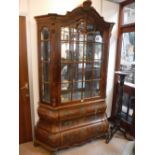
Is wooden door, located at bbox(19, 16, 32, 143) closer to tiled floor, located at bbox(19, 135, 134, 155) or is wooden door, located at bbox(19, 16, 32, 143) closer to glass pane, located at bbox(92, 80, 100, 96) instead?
tiled floor, located at bbox(19, 135, 134, 155)

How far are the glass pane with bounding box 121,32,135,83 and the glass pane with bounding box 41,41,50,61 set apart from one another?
1.63 metres

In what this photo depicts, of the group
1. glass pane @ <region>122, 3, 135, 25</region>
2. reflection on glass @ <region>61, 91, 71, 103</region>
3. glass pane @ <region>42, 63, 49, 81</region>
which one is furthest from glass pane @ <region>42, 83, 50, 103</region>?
glass pane @ <region>122, 3, 135, 25</region>

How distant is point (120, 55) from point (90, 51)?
108 cm

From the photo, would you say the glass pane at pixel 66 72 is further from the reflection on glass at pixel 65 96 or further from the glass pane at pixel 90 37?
the glass pane at pixel 90 37

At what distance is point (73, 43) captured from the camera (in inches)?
→ 103

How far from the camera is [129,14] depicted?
339 cm

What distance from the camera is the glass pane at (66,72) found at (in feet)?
8.45

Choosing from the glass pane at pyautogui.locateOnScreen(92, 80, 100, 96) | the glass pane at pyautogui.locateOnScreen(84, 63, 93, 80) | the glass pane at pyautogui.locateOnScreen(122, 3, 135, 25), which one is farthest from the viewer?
the glass pane at pyautogui.locateOnScreen(122, 3, 135, 25)

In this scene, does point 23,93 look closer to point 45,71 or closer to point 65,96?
point 45,71

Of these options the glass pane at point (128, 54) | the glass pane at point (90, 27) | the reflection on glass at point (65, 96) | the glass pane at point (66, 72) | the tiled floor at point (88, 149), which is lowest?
the tiled floor at point (88, 149)

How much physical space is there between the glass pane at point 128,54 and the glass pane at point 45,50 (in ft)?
5.35

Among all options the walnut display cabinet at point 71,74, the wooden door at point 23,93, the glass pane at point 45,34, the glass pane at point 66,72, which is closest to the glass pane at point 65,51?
the walnut display cabinet at point 71,74

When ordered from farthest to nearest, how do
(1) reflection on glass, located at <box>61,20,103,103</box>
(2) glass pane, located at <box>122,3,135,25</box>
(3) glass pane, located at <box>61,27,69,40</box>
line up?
(2) glass pane, located at <box>122,3,135,25</box>
(1) reflection on glass, located at <box>61,20,103,103</box>
(3) glass pane, located at <box>61,27,69,40</box>

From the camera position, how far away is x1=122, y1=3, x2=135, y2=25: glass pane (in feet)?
10.8
